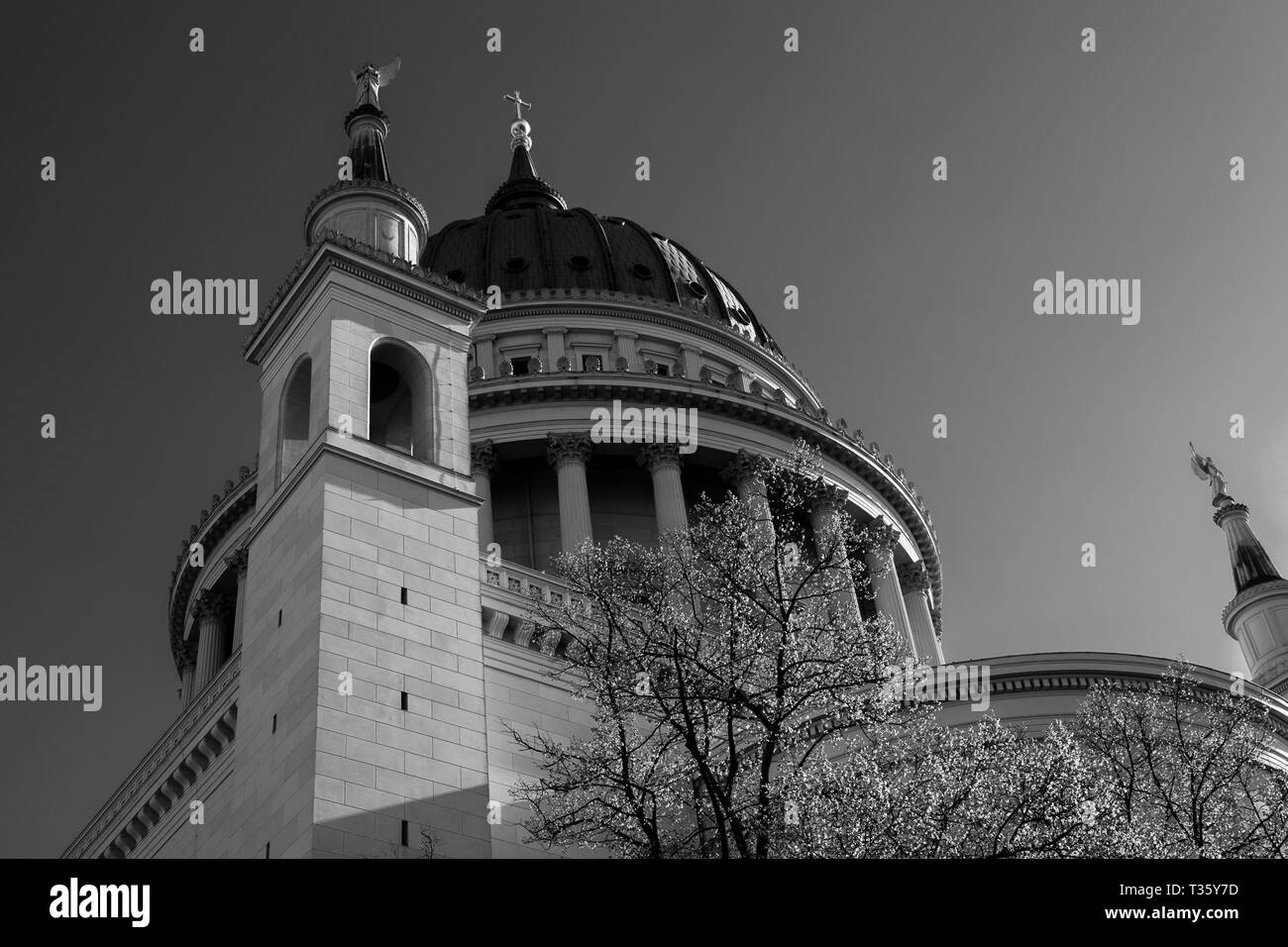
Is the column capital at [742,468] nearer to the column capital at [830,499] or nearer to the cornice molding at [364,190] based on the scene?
the column capital at [830,499]

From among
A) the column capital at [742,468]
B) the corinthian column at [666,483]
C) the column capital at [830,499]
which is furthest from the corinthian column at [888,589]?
the corinthian column at [666,483]

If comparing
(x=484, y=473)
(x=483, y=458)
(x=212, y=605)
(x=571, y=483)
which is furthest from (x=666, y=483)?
(x=212, y=605)

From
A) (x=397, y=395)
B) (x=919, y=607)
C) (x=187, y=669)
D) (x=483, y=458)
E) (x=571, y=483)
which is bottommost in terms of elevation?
(x=187, y=669)

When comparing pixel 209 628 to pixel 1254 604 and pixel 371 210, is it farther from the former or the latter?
pixel 1254 604

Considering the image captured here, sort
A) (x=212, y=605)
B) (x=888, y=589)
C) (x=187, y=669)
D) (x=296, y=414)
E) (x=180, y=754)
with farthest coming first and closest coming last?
(x=187, y=669), (x=212, y=605), (x=888, y=589), (x=180, y=754), (x=296, y=414)

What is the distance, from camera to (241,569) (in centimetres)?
6350

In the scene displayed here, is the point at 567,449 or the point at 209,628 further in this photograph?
the point at 209,628

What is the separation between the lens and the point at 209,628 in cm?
6662

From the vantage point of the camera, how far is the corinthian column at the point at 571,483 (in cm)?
5959

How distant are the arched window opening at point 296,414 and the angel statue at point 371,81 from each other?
11.9m

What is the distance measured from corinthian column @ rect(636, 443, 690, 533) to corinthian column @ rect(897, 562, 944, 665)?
12.4m

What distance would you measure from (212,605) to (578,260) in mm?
23593
